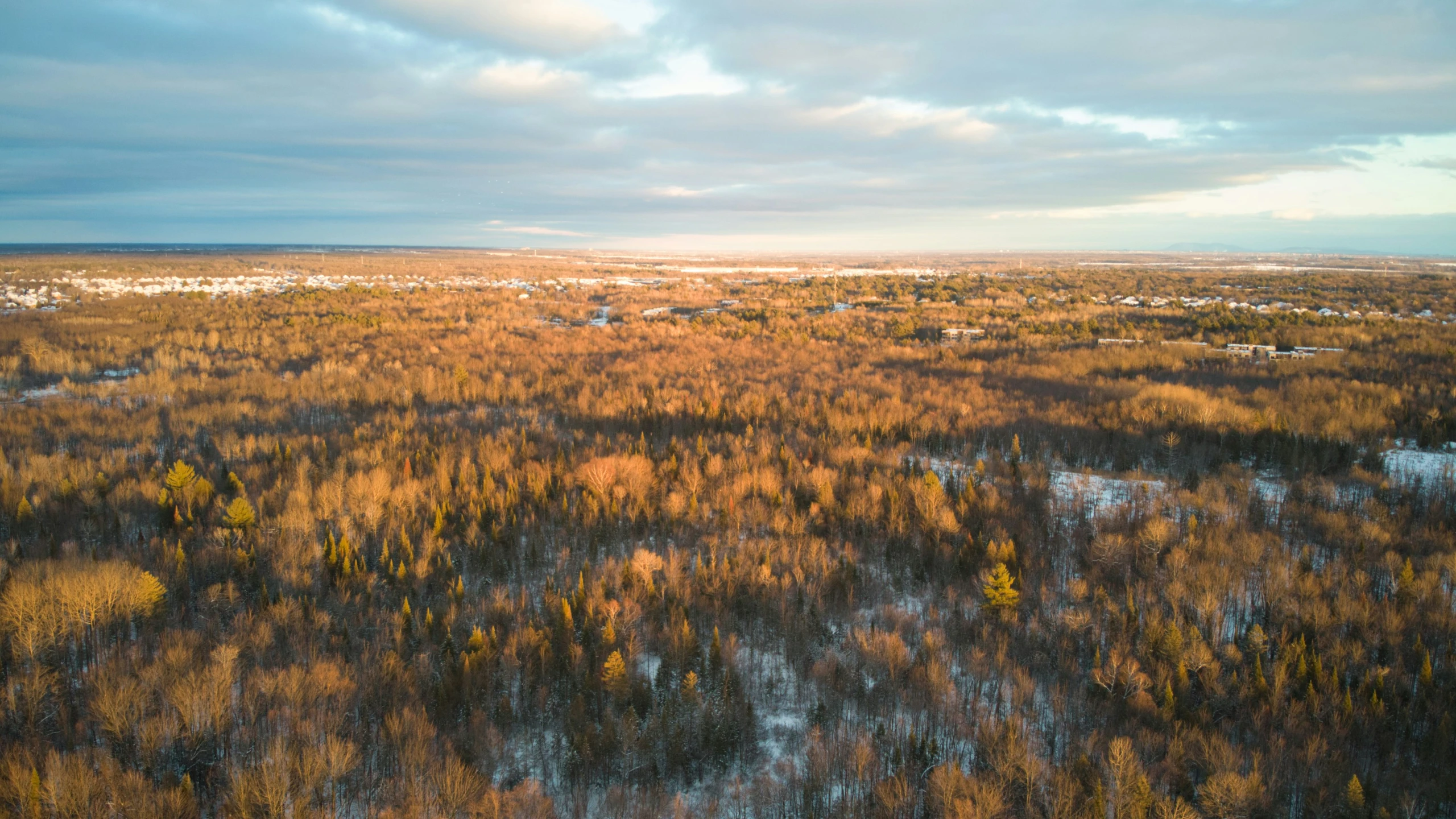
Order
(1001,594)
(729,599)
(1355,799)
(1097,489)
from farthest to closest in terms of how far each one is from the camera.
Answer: (1097,489)
(729,599)
(1001,594)
(1355,799)

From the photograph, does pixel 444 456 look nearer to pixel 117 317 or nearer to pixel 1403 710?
pixel 1403 710

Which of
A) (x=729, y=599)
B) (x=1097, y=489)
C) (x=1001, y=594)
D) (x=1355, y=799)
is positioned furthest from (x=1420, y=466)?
(x=729, y=599)

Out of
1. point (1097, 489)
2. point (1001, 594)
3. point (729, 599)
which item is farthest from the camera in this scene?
point (1097, 489)

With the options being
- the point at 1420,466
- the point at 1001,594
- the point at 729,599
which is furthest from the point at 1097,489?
the point at 729,599

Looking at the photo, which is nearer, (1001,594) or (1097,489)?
(1001,594)

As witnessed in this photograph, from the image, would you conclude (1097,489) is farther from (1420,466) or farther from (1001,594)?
(1420,466)

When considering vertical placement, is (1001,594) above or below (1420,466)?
below

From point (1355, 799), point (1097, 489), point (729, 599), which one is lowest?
point (1355, 799)
